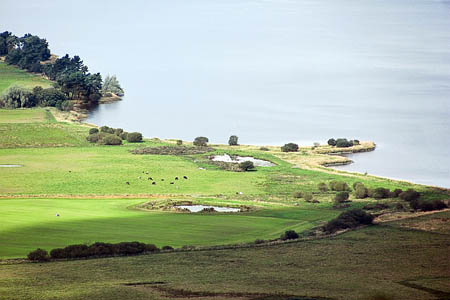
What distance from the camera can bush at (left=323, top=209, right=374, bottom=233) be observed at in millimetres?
49625

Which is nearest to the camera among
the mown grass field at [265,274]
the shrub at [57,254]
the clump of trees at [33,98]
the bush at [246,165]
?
the mown grass field at [265,274]

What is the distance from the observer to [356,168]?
3228 inches

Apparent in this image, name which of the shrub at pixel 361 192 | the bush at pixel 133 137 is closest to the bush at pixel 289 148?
the bush at pixel 133 137

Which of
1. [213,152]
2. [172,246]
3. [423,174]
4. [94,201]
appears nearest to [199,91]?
[213,152]

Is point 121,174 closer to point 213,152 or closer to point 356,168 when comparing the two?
point 213,152

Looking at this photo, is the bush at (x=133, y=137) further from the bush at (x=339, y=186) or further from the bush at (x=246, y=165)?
the bush at (x=339, y=186)

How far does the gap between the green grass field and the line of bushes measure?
9437cm

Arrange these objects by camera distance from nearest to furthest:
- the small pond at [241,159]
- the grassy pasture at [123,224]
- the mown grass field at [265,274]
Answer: the mown grass field at [265,274]
the grassy pasture at [123,224]
the small pond at [241,159]

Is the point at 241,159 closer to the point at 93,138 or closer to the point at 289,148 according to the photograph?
the point at 289,148

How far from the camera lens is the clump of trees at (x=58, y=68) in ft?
433

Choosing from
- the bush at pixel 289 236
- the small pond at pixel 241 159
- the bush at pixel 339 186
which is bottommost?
the bush at pixel 289 236

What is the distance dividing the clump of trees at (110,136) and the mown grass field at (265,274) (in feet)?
165

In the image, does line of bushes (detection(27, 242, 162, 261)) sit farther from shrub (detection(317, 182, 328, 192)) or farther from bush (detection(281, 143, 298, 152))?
bush (detection(281, 143, 298, 152))

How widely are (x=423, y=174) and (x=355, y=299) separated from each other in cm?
4836
